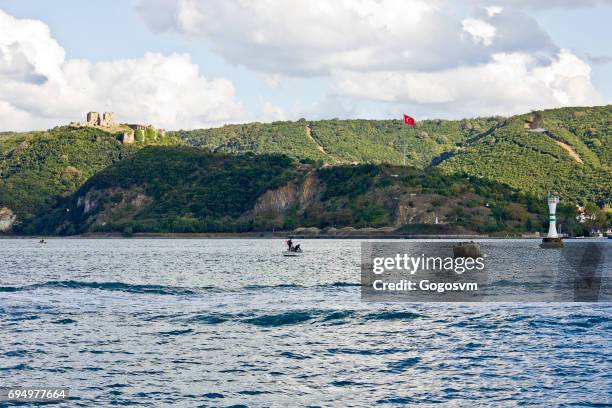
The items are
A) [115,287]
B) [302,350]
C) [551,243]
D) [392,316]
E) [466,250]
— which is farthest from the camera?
[551,243]

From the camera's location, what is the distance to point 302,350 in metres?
36.1

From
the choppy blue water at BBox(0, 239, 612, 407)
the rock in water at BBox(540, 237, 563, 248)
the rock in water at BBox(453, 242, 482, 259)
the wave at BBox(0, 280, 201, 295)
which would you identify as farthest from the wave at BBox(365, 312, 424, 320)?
the rock in water at BBox(540, 237, 563, 248)

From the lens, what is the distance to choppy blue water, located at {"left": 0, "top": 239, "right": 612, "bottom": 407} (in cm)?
Answer: 2827

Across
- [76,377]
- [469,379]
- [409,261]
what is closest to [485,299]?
[469,379]

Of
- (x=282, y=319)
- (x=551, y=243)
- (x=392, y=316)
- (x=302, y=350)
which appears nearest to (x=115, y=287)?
(x=282, y=319)

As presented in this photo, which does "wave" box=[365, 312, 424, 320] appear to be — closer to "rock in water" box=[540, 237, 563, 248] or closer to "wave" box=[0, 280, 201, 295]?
"wave" box=[0, 280, 201, 295]

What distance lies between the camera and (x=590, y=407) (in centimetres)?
2602

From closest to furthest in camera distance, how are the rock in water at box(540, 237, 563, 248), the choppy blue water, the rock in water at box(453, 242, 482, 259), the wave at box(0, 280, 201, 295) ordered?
the choppy blue water, the wave at box(0, 280, 201, 295), the rock in water at box(453, 242, 482, 259), the rock in water at box(540, 237, 563, 248)

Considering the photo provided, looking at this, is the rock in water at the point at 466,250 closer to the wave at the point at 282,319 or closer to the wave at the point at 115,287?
the wave at the point at 115,287

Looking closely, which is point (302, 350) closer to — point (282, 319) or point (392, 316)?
point (282, 319)

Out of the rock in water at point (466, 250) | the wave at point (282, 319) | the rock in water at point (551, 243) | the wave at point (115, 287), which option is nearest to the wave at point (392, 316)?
the wave at point (282, 319)

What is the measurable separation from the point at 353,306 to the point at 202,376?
20032 millimetres

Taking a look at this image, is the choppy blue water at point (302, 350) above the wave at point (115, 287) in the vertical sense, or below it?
below

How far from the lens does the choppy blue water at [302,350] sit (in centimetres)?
2827
